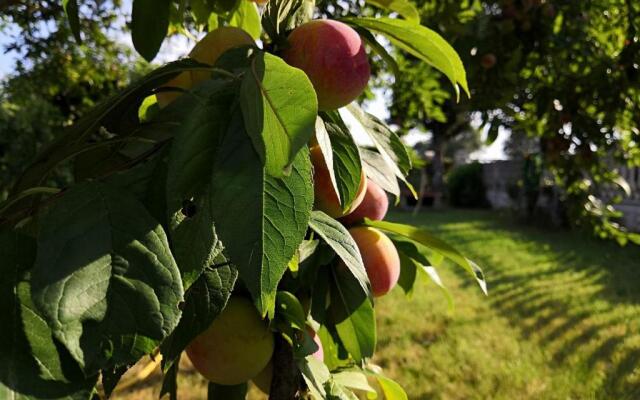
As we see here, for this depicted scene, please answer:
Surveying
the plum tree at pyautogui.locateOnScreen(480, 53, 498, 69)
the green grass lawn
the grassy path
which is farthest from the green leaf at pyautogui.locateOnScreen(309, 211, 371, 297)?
the grassy path

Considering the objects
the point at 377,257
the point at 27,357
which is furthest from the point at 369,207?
the point at 27,357

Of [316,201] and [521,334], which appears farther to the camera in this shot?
[521,334]

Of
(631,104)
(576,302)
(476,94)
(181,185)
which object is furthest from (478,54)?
(576,302)

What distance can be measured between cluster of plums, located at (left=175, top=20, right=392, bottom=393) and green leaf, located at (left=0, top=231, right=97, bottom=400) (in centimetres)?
28

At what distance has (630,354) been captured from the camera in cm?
319

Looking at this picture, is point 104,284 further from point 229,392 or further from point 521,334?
point 521,334

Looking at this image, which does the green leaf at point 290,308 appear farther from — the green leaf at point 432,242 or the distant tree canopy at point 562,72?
the distant tree canopy at point 562,72

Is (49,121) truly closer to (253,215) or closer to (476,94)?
(476,94)

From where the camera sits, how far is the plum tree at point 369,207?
0.78 m

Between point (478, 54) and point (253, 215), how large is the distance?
1531 millimetres

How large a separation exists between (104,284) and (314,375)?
370 millimetres

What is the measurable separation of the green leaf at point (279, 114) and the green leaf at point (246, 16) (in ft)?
1.46

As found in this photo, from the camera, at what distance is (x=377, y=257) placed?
74cm

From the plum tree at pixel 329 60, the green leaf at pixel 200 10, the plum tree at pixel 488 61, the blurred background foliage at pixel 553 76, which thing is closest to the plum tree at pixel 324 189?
the plum tree at pixel 329 60
